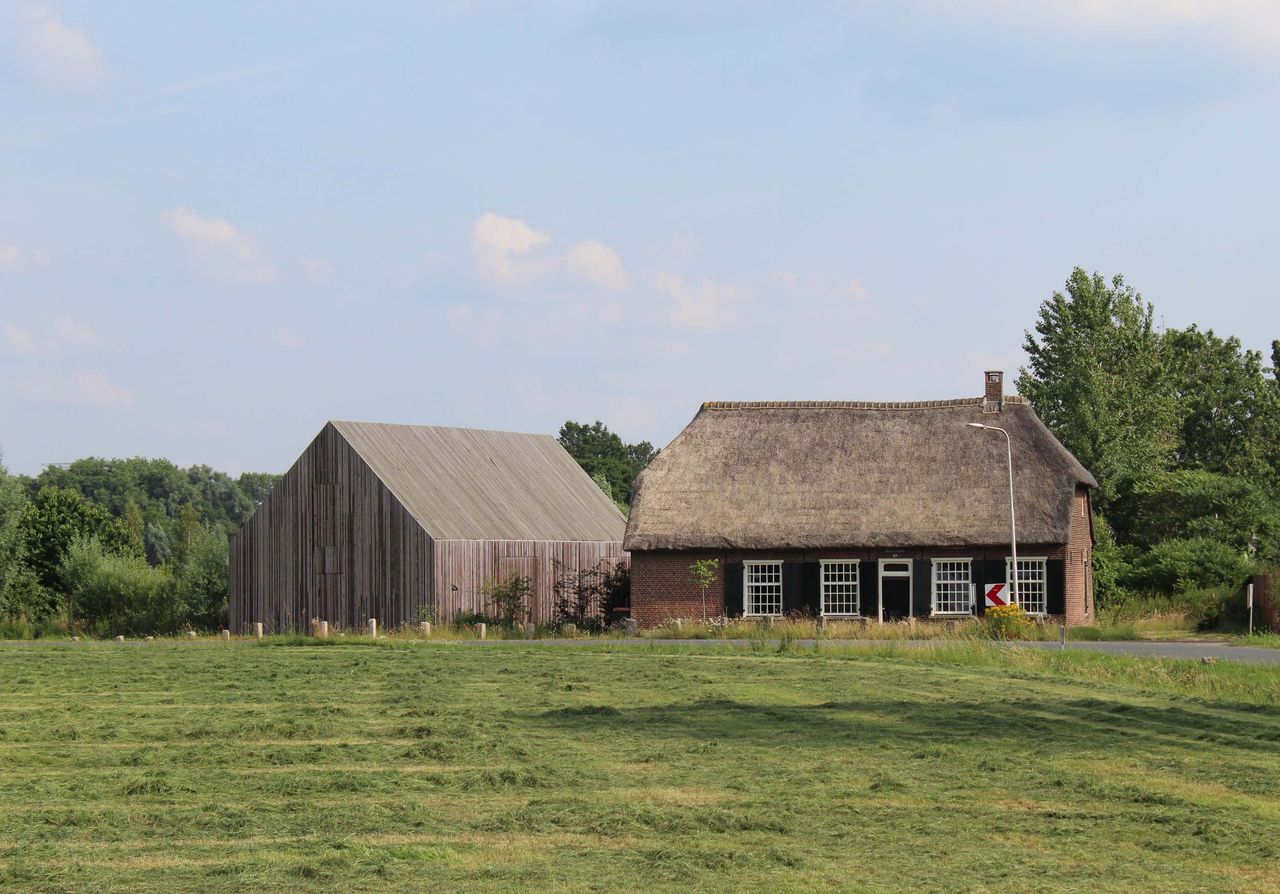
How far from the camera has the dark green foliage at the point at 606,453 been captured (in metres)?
92.7

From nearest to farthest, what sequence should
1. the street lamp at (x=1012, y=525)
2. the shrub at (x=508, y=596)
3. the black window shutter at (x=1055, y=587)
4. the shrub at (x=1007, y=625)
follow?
the shrub at (x=1007, y=625)
the street lamp at (x=1012, y=525)
the black window shutter at (x=1055, y=587)
the shrub at (x=508, y=596)

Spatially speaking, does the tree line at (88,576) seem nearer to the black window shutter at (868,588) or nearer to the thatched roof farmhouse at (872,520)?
the thatched roof farmhouse at (872,520)

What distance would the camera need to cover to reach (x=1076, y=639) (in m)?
36.1

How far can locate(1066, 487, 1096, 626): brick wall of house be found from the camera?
136ft

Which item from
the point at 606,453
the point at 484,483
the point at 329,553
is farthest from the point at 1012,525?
the point at 606,453

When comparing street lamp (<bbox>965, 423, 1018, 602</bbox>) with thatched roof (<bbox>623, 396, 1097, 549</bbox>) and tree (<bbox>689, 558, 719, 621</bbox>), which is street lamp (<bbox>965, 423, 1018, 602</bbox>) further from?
tree (<bbox>689, 558, 719, 621</bbox>)

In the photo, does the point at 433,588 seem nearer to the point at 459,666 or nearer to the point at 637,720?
the point at 459,666

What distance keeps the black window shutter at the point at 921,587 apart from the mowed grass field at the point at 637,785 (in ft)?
59.8

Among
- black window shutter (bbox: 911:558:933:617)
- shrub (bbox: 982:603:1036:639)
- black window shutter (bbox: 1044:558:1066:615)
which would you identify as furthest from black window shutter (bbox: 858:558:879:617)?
shrub (bbox: 982:603:1036:639)

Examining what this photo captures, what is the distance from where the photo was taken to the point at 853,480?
1715 inches

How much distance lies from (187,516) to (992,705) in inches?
4237

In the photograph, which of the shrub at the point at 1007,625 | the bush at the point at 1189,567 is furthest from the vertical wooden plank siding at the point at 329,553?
the bush at the point at 1189,567

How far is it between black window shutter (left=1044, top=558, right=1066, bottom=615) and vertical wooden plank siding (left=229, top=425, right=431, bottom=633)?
54.4 ft

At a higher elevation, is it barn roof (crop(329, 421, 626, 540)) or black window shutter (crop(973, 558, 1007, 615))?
barn roof (crop(329, 421, 626, 540))
